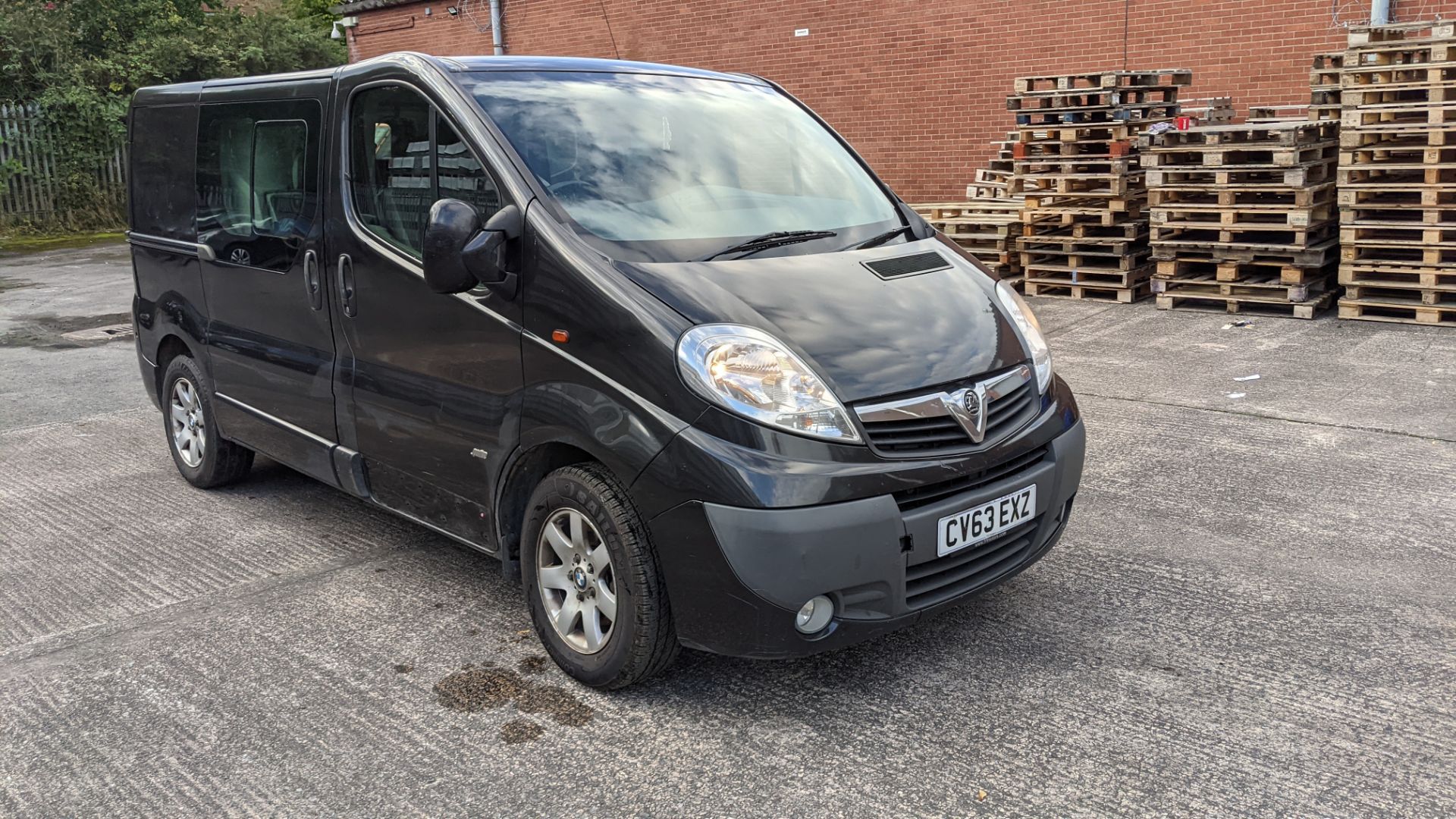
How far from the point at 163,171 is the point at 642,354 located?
11.3ft

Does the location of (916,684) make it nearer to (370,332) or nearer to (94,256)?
(370,332)

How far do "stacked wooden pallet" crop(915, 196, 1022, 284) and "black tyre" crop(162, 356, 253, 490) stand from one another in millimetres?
7337

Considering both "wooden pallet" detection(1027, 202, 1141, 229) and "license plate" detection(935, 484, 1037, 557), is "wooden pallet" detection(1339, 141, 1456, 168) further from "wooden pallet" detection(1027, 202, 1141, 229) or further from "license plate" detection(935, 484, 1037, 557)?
"license plate" detection(935, 484, 1037, 557)

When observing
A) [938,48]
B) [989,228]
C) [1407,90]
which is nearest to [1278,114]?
[1407,90]

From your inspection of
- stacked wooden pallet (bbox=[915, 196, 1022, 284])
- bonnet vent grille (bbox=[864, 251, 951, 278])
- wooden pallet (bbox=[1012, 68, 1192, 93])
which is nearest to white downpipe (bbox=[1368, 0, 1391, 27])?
wooden pallet (bbox=[1012, 68, 1192, 93])

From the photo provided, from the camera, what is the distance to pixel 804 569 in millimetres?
3072

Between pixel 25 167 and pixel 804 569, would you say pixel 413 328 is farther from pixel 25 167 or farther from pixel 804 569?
pixel 25 167

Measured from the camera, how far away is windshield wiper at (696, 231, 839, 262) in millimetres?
3658

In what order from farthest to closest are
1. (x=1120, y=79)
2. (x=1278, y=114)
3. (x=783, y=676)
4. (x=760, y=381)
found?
1. (x=1278, y=114)
2. (x=1120, y=79)
3. (x=783, y=676)
4. (x=760, y=381)

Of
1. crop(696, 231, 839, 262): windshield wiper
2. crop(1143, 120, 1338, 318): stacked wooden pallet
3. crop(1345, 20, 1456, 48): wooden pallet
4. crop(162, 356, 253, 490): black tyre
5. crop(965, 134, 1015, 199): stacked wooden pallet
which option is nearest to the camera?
crop(696, 231, 839, 262): windshield wiper

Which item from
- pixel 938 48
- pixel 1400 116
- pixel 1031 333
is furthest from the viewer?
pixel 938 48

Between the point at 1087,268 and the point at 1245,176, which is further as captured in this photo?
the point at 1087,268

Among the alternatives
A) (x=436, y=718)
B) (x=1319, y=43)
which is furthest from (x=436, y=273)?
(x=1319, y=43)

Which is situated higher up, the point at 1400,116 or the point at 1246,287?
the point at 1400,116
